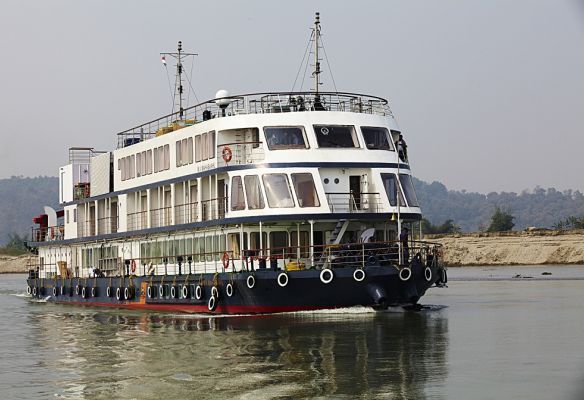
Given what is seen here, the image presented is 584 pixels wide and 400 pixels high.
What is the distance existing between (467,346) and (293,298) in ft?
25.7

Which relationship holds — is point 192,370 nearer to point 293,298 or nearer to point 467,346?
point 467,346

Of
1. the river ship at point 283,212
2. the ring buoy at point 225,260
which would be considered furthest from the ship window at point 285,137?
the ring buoy at point 225,260

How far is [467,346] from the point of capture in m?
26.1

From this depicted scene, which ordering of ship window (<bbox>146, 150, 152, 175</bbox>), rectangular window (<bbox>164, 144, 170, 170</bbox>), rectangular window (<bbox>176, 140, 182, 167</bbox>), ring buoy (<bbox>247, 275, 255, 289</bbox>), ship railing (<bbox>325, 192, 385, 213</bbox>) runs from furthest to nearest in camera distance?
1. ship window (<bbox>146, 150, 152, 175</bbox>)
2. rectangular window (<bbox>164, 144, 170, 170</bbox>)
3. rectangular window (<bbox>176, 140, 182, 167</bbox>)
4. ship railing (<bbox>325, 192, 385, 213</bbox>)
5. ring buoy (<bbox>247, 275, 255, 289</bbox>)

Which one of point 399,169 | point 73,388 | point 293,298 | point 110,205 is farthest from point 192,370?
point 110,205

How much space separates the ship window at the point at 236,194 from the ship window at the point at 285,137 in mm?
1556

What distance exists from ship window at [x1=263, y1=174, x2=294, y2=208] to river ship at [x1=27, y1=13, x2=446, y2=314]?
32mm

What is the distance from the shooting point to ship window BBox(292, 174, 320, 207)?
1330 inches

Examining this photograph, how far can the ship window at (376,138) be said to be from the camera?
3541 centimetres

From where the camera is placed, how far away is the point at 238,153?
35625 mm

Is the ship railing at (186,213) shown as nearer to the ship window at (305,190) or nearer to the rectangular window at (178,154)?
the rectangular window at (178,154)

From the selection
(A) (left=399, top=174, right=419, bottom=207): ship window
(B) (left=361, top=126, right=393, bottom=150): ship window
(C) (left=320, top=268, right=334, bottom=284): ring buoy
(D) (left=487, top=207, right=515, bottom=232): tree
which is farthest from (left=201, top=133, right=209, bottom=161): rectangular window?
(D) (left=487, top=207, right=515, bottom=232): tree

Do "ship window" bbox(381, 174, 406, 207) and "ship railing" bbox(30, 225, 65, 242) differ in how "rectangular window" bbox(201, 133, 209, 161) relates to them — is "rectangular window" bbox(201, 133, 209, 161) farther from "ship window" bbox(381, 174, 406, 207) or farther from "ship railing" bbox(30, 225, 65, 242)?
"ship railing" bbox(30, 225, 65, 242)

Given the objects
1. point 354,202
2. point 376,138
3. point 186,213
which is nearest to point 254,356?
point 354,202
